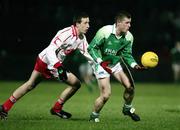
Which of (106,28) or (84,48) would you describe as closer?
(106,28)

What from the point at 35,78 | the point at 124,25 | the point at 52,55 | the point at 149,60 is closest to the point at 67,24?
the point at 35,78

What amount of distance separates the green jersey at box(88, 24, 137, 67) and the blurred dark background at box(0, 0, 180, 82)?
19.7 meters

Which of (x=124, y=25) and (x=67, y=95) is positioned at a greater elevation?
(x=124, y=25)

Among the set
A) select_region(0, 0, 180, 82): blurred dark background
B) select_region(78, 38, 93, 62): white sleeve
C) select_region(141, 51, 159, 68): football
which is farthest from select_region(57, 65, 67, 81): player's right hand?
select_region(0, 0, 180, 82): blurred dark background

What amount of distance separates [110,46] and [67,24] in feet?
65.9

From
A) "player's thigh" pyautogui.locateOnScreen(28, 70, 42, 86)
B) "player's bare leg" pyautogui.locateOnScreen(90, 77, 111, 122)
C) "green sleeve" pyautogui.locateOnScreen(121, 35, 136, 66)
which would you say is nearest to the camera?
"player's bare leg" pyautogui.locateOnScreen(90, 77, 111, 122)

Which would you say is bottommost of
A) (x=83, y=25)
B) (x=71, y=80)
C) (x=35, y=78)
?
(x=71, y=80)

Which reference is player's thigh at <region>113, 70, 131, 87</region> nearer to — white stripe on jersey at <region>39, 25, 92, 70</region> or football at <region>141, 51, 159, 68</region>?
white stripe on jersey at <region>39, 25, 92, 70</region>

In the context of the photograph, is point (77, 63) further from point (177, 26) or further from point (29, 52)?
point (177, 26)

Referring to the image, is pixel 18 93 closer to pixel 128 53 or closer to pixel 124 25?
pixel 128 53

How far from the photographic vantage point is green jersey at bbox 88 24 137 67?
39.4 feet

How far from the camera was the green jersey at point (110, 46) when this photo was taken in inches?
473

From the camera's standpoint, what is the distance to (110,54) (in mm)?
12297

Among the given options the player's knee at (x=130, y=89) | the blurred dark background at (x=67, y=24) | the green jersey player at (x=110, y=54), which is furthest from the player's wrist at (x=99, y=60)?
the blurred dark background at (x=67, y=24)
